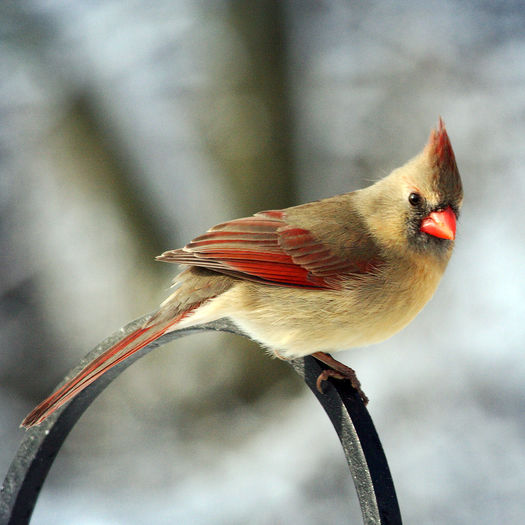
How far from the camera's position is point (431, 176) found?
156cm

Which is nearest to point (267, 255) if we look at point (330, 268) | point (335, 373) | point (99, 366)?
point (330, 268)

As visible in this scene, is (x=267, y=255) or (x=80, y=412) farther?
(x=267, y=255)

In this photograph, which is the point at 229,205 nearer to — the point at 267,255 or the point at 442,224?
the point at 267,255

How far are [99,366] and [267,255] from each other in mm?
502

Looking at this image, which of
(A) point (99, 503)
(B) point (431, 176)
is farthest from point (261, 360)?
(B) point (431, 176)

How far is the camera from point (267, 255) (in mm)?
1678

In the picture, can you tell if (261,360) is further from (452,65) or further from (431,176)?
Result: (431,176)

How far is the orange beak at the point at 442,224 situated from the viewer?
1522 millimetres

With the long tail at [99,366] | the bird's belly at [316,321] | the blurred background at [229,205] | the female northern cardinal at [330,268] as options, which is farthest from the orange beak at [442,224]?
the blurred background at [229,205]

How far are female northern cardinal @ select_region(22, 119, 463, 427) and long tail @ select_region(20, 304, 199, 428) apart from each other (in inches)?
1.8

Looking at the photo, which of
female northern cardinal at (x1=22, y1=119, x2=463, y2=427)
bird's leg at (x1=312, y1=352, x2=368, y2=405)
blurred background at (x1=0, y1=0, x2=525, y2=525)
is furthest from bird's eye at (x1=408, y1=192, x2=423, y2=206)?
blurred background at (x1=0, y1=0, x2=525, y2=525)

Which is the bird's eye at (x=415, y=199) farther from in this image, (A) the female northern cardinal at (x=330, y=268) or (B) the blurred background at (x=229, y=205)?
(B) the blurred background at (x=229, y=205)

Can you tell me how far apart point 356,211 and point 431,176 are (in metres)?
0.28

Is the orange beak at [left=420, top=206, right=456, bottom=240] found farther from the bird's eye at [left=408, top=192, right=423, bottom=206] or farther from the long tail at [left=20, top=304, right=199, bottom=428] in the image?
the long tail at [left=20, top=304, right=199, bottom=428]
